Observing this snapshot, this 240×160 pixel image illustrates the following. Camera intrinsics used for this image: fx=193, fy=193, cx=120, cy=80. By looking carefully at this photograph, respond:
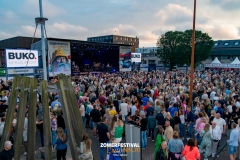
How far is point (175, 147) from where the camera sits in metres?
5.22

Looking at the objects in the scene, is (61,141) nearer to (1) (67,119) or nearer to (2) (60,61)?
(1) (67,119)

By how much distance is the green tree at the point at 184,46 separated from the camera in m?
40.6

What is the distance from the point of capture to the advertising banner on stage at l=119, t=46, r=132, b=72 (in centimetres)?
3284

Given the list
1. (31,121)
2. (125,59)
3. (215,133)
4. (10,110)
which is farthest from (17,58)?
(125,59)

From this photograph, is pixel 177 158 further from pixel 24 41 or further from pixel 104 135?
pixel 24 41

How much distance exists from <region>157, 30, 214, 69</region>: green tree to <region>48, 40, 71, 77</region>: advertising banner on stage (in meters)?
25.0

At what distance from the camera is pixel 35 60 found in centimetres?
1773

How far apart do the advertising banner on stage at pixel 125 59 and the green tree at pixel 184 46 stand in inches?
508

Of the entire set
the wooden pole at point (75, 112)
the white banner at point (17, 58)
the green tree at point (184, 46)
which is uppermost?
the green tree at point (184, 46)

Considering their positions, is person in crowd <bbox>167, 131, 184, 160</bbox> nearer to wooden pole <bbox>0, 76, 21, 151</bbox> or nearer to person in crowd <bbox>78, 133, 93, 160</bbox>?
person in crowd <bbox>78, 133, 93, 160</bbox>

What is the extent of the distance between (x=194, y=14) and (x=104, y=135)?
814cm

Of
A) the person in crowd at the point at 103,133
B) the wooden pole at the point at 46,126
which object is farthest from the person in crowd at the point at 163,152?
the wooden pole at the point at 46,126

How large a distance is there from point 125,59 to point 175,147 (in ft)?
93.8

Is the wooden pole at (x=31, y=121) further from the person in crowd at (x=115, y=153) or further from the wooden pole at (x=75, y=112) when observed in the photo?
the person in crowd at (x=115, y=153)
